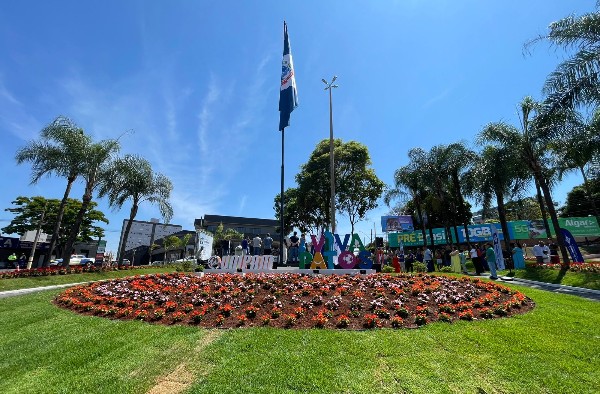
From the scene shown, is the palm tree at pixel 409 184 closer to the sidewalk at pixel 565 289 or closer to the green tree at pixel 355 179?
the green tree at pixel 355 179

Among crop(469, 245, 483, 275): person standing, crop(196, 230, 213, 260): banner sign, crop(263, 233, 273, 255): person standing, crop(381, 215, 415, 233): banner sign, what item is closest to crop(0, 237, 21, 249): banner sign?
crop(196, 230, 213, 260): banner sign

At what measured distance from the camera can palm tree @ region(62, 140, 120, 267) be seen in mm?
18594

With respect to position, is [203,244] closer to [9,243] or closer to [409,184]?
[409,184]

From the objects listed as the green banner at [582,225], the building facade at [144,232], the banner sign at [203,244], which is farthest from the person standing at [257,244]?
the building facade at [144,232]

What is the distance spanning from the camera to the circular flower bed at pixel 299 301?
6.98 meters

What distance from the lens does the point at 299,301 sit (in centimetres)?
834

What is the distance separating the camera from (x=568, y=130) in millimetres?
15336

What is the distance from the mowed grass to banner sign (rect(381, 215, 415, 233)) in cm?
4280

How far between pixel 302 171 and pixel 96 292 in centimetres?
2441

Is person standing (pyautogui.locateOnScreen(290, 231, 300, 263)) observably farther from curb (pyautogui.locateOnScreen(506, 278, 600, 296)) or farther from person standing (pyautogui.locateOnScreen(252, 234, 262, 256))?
curb (pyautogui.locateOnScreen(506, 278, 600, 296))

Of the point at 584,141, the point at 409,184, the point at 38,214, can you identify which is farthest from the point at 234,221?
the point at 584,141

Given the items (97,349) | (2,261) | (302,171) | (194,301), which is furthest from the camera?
(2,261)

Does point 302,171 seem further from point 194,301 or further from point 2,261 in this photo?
point 2,261

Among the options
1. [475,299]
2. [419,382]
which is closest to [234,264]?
[475,299]
